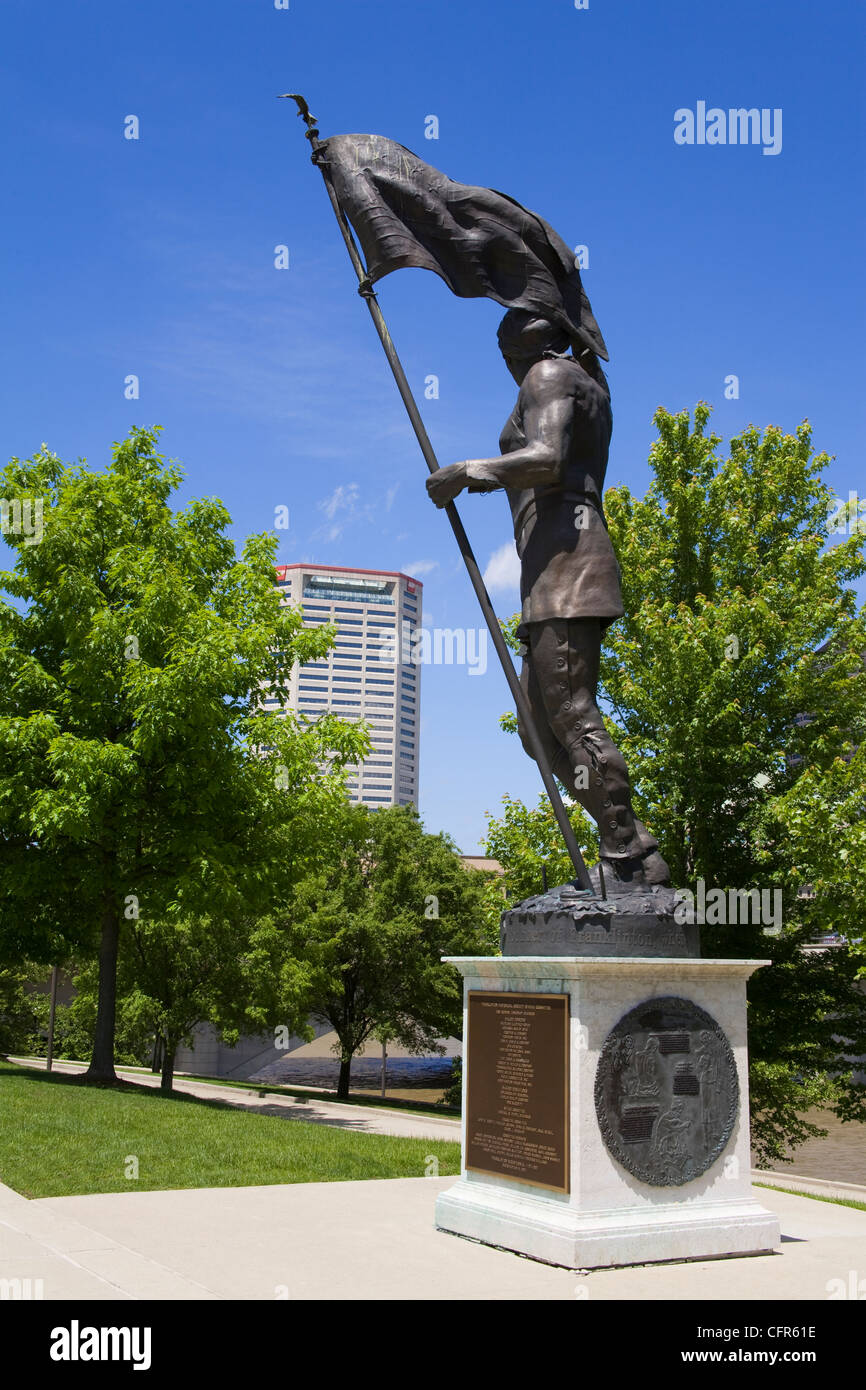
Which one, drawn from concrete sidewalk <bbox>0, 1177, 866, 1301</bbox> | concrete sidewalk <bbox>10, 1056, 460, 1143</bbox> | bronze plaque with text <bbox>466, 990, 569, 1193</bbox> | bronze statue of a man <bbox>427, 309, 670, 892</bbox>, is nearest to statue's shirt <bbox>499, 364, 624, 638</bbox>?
bronze statue of a man <bbox>427, 309, 670, 892</bbox>

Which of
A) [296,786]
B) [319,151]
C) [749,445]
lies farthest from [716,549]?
[319,151]

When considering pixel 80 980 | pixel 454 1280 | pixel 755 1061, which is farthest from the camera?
pixel 80 980

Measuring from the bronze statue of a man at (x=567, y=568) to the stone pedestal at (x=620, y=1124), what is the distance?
0.83m

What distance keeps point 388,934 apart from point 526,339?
25.4 metres

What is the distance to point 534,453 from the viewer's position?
7.27 meters

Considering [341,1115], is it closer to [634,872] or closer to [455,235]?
[634,872]

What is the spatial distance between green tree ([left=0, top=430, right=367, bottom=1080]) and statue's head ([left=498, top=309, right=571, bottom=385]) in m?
9.40

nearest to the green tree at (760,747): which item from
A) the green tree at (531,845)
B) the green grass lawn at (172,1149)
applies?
the green tree at (531,845)

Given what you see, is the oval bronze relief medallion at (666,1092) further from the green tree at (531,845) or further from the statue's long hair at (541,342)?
the green tree at (531,845)

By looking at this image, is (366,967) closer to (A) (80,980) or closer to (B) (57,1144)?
(A) (80,980)

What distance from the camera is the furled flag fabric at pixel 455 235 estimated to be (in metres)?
7.91

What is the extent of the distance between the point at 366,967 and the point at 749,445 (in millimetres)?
18779

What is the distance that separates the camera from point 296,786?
63.4 ft

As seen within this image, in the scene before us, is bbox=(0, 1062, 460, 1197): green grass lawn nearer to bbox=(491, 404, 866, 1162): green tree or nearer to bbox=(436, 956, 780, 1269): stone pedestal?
bbox=(436, 956, 780, 1269): stone pedestal
